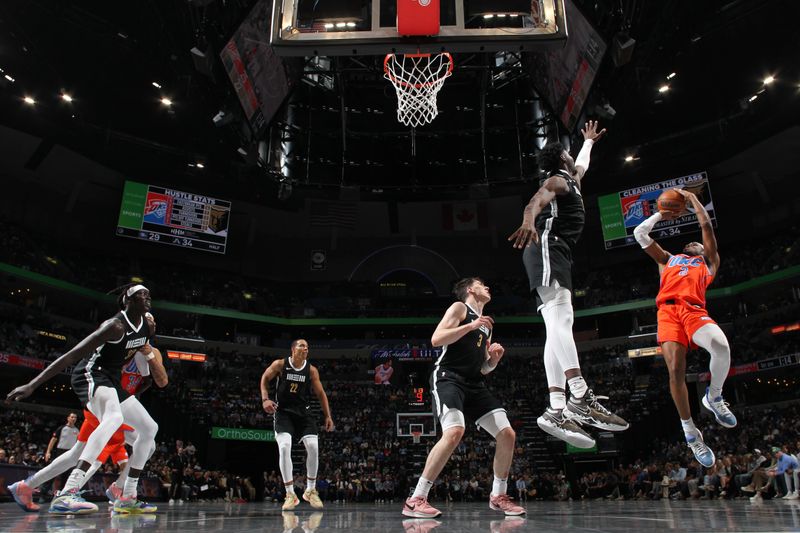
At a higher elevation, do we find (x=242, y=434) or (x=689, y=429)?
(x=242, y=434)

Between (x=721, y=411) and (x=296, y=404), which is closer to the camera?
(x=721, y=411)

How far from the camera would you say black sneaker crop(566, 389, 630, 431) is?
508 centimetres

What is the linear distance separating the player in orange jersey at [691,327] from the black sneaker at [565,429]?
55.7 inches

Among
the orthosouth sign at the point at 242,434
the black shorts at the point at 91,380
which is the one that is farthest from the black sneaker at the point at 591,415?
the orthosouth sign at the point at 242,434

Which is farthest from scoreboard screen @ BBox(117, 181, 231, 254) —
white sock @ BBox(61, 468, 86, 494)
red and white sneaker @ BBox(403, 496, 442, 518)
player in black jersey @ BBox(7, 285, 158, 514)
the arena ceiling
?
red and white sneaker @ BBox(403, 496, 442, 518)

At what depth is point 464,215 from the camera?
35.7 meters

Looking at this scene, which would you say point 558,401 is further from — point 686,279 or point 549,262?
point 686,279

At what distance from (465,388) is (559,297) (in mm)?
1344

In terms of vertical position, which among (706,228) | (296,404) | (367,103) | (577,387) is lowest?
(577,387)

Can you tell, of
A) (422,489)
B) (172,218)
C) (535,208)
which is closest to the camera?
(535,208)

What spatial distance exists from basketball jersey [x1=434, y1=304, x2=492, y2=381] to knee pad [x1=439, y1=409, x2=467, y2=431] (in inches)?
16.1

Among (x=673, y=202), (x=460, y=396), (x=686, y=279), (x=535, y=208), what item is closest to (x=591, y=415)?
(x=460, y=396)

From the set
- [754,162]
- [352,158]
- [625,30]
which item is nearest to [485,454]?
[352,158]

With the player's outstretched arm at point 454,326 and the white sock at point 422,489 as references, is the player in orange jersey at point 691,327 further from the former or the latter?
the white sock at point 422,489
